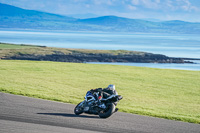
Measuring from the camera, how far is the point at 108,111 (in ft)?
42.6

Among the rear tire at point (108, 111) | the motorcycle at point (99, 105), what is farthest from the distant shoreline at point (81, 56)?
the rear tire at point (108, 111)

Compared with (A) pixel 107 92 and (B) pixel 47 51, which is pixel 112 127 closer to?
(A) pixel 107 92

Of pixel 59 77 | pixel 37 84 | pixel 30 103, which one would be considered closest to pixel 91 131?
pixel 30 103

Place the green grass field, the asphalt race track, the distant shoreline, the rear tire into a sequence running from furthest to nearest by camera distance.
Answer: the distant shoreline → the green grass field → the rear tire → the asphalt race track

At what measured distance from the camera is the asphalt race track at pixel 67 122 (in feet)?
37.2

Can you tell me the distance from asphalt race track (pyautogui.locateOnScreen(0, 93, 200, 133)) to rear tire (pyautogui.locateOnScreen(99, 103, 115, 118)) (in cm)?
22

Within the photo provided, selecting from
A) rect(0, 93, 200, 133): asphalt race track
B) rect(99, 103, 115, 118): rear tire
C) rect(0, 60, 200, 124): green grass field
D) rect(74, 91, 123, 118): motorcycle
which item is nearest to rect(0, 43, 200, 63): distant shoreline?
rect(0, 60, 200, 124): green grass field

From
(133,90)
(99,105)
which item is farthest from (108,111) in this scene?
(133,90)

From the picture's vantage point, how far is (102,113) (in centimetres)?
1316

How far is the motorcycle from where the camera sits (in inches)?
510

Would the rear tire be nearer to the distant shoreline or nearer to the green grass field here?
the green grass field

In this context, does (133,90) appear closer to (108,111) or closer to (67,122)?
(108,111)

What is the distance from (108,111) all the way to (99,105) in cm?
47

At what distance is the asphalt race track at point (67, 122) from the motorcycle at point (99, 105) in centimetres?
24
